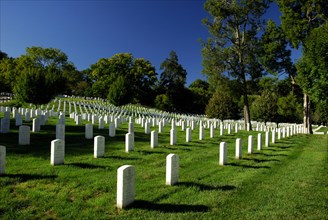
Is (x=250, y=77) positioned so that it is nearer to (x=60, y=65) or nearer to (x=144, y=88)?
(x=144, y=88)

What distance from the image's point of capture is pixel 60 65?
74688 millimetres

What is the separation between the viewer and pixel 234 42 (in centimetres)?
3017

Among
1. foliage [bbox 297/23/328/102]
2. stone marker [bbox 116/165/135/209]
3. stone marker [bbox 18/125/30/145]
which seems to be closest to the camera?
stone marker [bbox 116/165/135/209]

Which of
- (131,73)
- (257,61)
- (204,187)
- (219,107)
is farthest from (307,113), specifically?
(131,73)

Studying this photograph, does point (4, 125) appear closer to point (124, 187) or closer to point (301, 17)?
point (124, 187)

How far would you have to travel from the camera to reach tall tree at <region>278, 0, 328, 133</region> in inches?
1011

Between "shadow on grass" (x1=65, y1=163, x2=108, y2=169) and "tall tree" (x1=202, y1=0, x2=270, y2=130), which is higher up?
"tall tree" (x1=202, y1=0, x2=270, y2=130)

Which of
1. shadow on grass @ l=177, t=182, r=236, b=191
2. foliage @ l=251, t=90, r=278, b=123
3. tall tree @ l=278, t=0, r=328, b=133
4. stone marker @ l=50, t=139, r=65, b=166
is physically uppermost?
tall tree @ l=278, t=0, r=328, b=133

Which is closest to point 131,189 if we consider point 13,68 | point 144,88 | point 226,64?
point 226,64

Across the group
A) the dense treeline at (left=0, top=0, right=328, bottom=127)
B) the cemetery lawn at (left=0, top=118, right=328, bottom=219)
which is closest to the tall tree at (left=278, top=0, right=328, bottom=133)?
the dense treeline at (left=0, top=0, right=328, bottom=127)

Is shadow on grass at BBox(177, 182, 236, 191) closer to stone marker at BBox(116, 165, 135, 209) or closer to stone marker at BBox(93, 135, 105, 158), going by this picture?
stone marker at BBox(116, 165, 135, 209)

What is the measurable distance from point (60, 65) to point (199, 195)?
2929 inches

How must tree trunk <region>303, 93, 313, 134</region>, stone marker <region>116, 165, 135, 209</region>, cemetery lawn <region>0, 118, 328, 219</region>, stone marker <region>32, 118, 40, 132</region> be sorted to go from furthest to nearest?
1. tree trunk <region>303, 93, 313, 134</region>
2. stone marker <region>32, 118, 40, 132</region>
3. stone marker <region>116, 165, 135, 209</region>
4. cemetery lawn <region>0, 118, 328, 219</region>

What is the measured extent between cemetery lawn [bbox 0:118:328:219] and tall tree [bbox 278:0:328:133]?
1813 cm
